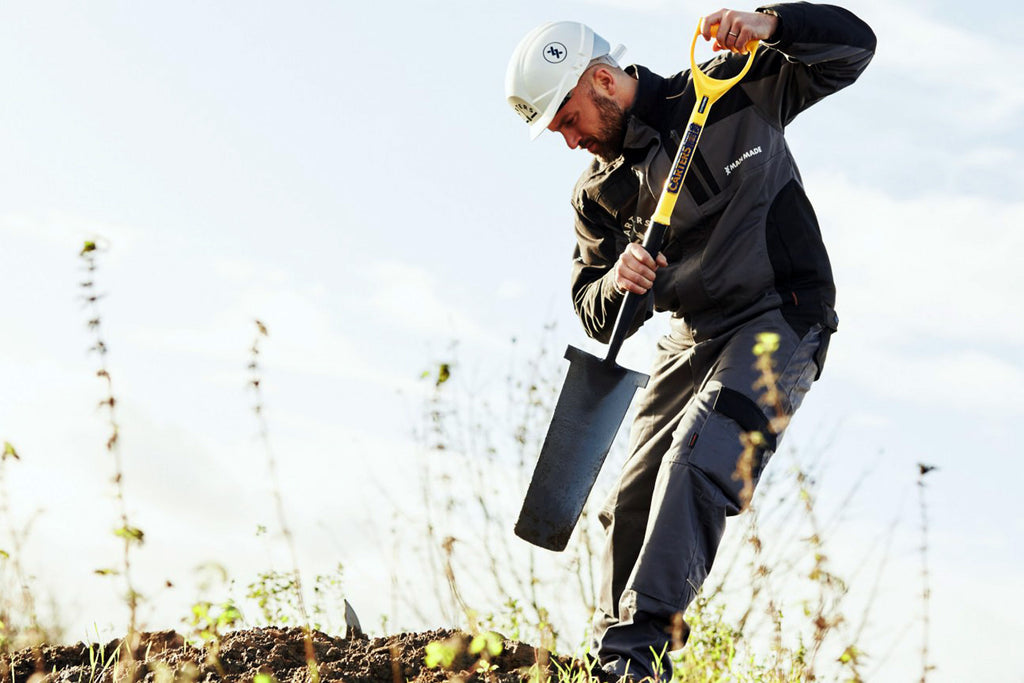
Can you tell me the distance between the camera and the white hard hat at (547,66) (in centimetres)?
394

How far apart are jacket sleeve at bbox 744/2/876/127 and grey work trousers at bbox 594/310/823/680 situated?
78cm

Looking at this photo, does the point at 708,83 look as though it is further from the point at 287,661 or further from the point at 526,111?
the point at 287,661

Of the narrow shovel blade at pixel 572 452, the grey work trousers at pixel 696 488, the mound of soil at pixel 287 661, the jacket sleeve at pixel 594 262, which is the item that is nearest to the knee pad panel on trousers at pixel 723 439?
the grey work trousers at pixel 696 488

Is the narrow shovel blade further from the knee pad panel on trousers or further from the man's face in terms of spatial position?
the man's face

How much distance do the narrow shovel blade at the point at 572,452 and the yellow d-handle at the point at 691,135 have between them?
61cm

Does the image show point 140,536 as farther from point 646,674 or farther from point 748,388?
point 748,388

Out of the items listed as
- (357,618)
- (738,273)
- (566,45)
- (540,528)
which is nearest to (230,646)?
(357,618)

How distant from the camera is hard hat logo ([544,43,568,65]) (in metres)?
3.94

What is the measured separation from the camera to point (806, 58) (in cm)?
359

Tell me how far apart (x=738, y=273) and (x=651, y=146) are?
1.86 feet

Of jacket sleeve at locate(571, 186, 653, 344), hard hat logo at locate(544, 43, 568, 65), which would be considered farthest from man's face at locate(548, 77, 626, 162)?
jacket sleeve at locate(571, 186, 653, 344)

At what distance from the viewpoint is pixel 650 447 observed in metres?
3.85

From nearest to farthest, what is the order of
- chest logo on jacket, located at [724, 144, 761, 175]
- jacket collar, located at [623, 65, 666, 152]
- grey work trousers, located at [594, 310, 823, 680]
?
grey work trousers, located at [594, 310, 823, 680] < chest logo on jacket, located at [724, 144, 761, 175] < jacket collar, located at [623, 65, 666, 152]

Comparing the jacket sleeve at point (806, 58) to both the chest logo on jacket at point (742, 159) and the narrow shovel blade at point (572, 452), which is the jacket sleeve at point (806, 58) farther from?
the narrow shovel blade at point (572, 452)
